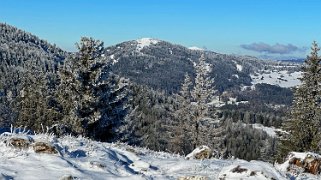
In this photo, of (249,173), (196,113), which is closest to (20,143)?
(249,173)

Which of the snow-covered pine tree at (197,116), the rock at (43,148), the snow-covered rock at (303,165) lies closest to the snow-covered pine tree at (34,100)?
the snow-covered pine tree at (197,116)

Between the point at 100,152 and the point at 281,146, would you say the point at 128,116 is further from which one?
the point at 100,152

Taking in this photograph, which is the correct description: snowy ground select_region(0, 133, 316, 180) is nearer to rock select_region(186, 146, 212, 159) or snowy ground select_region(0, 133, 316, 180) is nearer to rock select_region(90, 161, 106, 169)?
rock select_region(90, 161, 106, 169)

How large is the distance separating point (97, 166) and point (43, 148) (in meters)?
1.31

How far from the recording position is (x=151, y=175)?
944 cm

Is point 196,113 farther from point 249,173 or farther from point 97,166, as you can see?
point 97,166

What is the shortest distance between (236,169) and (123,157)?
3.20m

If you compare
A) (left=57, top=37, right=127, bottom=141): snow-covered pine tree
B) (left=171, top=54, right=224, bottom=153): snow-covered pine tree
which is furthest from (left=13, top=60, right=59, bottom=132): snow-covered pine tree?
(left=57, top=37, right=127, bottom=141): snow-covered pine tree

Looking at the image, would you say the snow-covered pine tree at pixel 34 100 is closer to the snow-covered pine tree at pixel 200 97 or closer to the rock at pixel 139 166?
the snow-covered pine tree at pixel 200 97

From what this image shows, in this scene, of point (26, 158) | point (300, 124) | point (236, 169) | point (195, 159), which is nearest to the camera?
point (26, 158)

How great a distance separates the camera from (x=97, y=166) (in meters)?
8.94

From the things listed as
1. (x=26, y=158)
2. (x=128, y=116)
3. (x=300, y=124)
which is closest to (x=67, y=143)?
(x=26, y=158)

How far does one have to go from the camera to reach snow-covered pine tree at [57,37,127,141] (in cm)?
3055

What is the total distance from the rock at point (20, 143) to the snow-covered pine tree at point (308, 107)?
106ft
